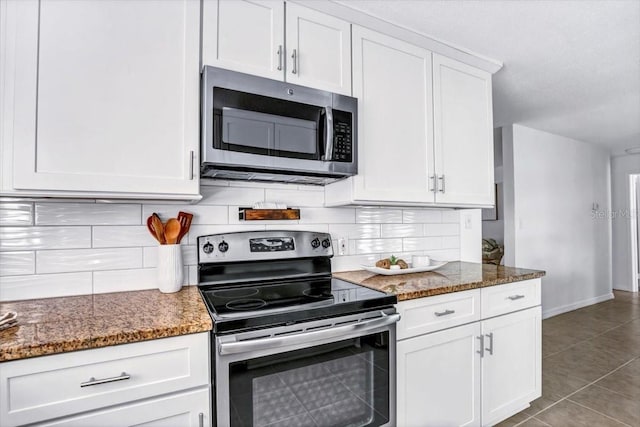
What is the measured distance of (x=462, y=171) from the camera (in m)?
2.21

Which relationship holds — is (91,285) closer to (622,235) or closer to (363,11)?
(363,11)

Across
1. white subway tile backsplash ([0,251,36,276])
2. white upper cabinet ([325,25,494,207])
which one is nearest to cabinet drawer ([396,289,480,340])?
white upper cabinet ([325,25,494,207])

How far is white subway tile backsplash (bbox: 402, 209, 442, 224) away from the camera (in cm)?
240

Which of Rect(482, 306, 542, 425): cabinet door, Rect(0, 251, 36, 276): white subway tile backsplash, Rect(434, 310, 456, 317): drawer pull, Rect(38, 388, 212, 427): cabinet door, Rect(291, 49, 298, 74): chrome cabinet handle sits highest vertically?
Rect(291, 49, 298, 74): chrome cabinet handle

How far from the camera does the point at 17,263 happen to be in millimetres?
1400

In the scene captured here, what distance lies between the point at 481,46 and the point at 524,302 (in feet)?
5.10

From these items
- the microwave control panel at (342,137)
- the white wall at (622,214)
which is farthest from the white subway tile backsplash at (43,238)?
the white wall at (622,214)

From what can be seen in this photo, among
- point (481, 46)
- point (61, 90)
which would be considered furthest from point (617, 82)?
point (61, 90)

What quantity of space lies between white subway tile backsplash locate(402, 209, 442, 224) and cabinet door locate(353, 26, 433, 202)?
1.15 feet

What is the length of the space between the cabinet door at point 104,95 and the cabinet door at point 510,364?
67.7 inches

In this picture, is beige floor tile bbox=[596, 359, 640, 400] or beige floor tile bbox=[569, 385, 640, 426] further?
beige floor tile bbox=[596, 359, 640, 400]

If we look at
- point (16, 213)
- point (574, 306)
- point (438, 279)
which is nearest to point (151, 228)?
point (16, 213)

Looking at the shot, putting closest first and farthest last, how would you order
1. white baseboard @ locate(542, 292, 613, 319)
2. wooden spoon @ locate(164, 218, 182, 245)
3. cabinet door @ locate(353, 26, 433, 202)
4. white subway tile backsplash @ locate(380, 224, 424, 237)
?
1. wooden spoon @ locate(164, 218, 182, 245)
2. cabinet door @ locate(353, 26, 433, 202)
3. white subway tile backsplash @ locate(380, 224, 424, 237)
4. white baseboard @ locate(542, 292, 613, 319)

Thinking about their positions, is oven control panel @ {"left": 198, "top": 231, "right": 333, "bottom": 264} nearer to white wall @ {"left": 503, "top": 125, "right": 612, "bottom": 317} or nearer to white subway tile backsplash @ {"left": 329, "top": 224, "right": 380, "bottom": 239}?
white subway tile backsplash @ {"left": 329, "top": 224, "right": 380, "bottom": 239}
